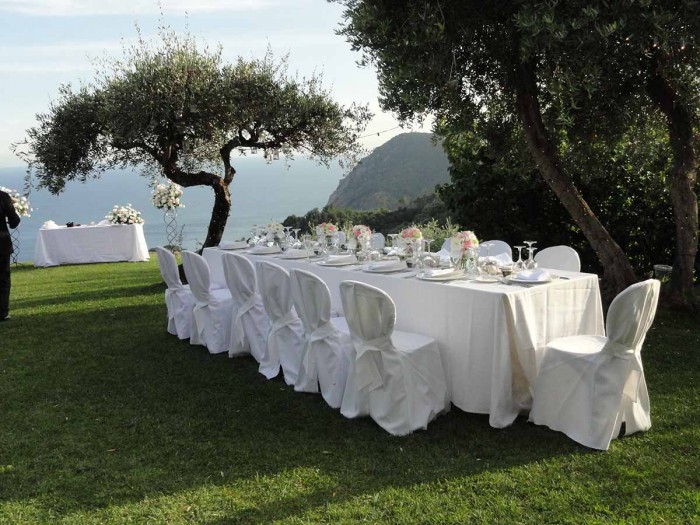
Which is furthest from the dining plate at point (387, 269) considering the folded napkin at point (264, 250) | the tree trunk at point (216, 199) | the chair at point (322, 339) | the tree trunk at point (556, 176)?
the tree trunk at point (216, 199)

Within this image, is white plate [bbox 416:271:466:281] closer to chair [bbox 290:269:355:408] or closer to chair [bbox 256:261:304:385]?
chair [bbox 290:269:355:408]

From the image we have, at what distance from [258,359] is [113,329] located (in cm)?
278

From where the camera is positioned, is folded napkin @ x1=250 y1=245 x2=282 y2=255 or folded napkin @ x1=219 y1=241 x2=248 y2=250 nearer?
folded napkin @ x1=250 y1=245 x2=282 y2=255

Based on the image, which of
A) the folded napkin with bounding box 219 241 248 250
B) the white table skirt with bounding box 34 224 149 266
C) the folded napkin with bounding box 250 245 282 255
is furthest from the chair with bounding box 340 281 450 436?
the white table skirt with bounding box 34 224 149 266

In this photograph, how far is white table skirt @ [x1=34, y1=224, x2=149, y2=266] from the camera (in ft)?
48.9

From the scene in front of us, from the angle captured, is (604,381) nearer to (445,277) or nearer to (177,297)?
(445,277)

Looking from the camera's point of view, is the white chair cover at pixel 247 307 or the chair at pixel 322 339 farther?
the white chair cover at pixel 247 307

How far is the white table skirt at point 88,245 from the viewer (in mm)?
14914

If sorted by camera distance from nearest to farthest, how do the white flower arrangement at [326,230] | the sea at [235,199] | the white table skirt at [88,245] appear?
1. the white flower arrangement at [326,230]
2. the sea at [235,199]
3. the white table skirt at [88,245]

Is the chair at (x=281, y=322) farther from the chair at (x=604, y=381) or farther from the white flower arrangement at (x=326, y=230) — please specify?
the chair at (x=604, y=381)

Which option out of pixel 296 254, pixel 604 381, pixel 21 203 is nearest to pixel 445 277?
pixel 604 381

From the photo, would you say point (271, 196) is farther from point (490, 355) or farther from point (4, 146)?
point (490, 355)

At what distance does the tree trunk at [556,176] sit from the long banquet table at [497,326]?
2497 mm

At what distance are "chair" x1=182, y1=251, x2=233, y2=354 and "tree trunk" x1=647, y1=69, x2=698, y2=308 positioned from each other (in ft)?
16.5
